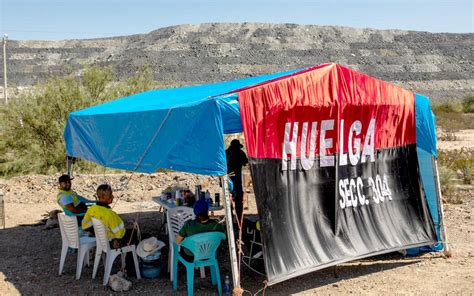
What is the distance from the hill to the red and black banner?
65.3 metres

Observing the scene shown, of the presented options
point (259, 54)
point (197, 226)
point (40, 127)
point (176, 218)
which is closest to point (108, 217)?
point (176, 218)

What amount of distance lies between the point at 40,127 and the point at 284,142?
43.9ft

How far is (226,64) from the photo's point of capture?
261ft

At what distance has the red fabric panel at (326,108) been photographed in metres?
6.94

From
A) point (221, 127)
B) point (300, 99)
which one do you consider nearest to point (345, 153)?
point (300, 99)

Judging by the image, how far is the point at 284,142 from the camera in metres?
7.21

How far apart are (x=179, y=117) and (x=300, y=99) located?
1.41m

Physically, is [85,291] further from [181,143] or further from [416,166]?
[416,166]

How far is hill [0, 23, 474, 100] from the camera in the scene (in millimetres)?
77500

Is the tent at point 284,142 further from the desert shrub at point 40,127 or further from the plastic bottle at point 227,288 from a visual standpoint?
the desert shrub at point 40,127

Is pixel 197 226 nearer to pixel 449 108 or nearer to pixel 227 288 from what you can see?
pixel 227 288

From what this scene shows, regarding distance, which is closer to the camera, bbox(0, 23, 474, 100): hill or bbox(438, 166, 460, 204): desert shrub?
bbox(438, 166, 460, 204): desert shrub

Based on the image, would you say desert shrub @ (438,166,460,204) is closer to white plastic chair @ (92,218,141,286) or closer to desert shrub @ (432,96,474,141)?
white plastic chair @ (92,218,141,286)

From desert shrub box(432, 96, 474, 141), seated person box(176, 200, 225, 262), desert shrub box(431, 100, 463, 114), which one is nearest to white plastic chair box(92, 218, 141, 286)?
seated person box(176, 200, 225, 262)
